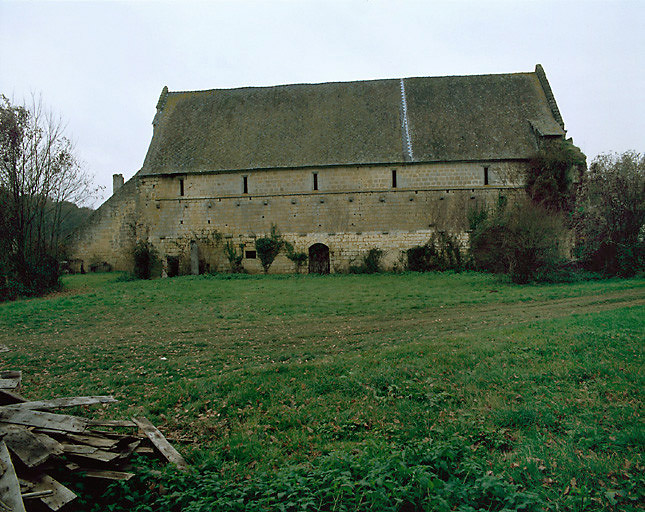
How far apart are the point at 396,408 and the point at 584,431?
6.54 feet

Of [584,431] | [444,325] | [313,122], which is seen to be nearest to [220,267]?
[313,122]

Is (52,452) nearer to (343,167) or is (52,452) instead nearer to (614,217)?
(614,217)

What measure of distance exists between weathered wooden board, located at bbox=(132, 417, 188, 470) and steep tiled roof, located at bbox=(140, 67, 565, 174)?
20.2 meters

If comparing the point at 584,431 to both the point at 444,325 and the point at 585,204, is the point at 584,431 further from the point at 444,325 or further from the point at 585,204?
the point at 585,204

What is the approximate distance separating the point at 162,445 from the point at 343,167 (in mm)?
20694

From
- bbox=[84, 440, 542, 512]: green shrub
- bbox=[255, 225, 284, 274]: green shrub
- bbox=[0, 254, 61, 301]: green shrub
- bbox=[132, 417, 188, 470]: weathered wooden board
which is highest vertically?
bbox=[255, 225, 284, 274]: green shrub

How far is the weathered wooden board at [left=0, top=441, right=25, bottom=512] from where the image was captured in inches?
125

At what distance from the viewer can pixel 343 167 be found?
78.4ft

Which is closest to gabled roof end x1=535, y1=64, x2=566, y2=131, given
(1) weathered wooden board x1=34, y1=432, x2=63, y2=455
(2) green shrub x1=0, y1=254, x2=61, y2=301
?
(2) green shrub x1=0, y1=254, x2=61, y2=301

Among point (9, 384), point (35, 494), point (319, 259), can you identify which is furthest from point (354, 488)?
point (319, 259)

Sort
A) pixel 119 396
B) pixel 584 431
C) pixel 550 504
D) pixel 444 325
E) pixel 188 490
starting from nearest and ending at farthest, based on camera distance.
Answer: pixel 550 504 → pixel 188 490 → pixel 584 431 → pixel 119 396 → pixel 444 325

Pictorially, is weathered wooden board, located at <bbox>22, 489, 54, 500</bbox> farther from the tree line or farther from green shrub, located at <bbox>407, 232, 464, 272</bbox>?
green shrub, located at <bbox>407, 232, 464, 272</bbox>

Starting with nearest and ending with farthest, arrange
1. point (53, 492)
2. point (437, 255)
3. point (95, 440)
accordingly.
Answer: point (53, 492), point (95, 440), point (437, 255)

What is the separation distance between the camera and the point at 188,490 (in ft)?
12.6
